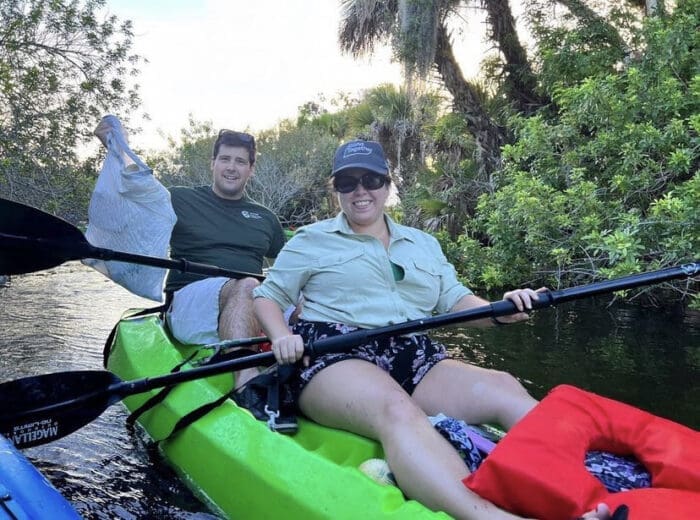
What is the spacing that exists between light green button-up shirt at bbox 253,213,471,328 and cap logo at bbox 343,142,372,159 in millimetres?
287

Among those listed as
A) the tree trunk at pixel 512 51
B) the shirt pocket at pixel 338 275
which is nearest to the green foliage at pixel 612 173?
the shirt pocket at pixel 338 275

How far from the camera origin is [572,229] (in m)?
6.48

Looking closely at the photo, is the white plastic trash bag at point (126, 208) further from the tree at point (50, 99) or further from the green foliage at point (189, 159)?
the green foliage at point (189, 159)

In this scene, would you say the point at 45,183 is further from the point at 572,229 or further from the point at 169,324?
the point at 572,229

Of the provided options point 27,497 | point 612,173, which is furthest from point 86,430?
point 612,173

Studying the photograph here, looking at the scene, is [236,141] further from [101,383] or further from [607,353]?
[607,353]

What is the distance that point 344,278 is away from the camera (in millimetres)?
2719

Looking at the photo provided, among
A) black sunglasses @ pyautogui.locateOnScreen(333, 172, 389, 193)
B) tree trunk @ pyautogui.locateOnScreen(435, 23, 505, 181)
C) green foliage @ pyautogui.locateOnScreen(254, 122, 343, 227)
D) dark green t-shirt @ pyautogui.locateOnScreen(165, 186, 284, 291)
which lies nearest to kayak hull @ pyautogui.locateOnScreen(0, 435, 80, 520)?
black sunglasses @ pyautogui.locateOnScreen(333, 172, 389, 193)

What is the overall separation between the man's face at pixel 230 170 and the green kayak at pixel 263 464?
4.28ft

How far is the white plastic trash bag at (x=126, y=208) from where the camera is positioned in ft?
13.0

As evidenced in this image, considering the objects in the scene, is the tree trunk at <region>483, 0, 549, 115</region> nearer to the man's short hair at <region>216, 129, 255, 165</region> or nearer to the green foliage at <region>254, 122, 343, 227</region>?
the man's short hair at <region>216, 129, 255, 165</region>

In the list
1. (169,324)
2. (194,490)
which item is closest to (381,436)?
(194,490)

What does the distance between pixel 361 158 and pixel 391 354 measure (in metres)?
0.91

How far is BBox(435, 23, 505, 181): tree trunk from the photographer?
36.9 feet
